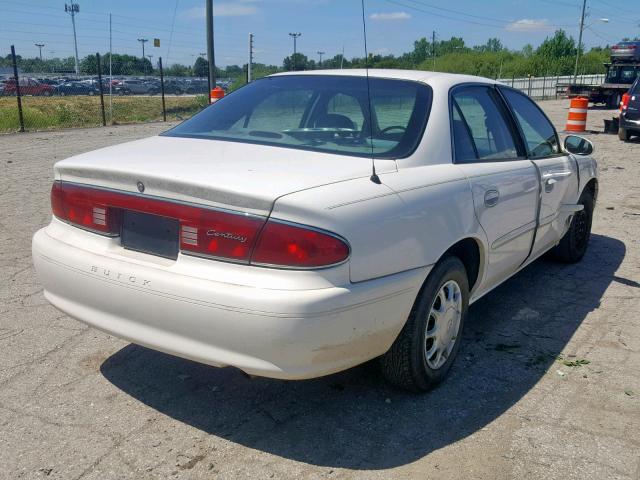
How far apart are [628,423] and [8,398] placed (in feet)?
9.79

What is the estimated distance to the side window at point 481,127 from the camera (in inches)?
142

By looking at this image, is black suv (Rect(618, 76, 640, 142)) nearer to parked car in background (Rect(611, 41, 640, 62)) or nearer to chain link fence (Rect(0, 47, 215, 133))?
chain link fence (Rect(0, 47, 215, 133))

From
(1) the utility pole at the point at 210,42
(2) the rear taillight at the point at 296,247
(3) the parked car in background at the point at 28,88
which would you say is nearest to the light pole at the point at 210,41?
(1) the utility pole at the point at 210,42

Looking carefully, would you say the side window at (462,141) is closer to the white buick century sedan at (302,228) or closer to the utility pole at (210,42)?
the white buick century sedan at (302,228)

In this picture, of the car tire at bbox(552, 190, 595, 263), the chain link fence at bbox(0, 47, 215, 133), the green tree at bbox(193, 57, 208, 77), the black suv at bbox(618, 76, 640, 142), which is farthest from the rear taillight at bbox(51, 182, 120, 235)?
the green tree at bbox(193, 57, 208, 77)

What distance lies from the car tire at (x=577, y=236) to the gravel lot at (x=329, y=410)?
1.00 m

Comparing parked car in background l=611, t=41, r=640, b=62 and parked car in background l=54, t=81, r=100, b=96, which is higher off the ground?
parked car in background l=611, t=41, r=640, b=62

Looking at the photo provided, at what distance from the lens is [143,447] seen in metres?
2.78

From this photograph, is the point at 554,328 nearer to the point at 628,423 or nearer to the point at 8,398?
the point at 628,423

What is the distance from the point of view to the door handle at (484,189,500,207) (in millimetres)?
3529

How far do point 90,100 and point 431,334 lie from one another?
30.6 m

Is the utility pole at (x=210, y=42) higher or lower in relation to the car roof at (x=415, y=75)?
higher

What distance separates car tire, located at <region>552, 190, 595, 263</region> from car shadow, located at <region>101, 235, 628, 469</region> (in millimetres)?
1396

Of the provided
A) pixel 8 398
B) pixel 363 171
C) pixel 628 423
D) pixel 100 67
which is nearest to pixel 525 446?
pixel 628 423
